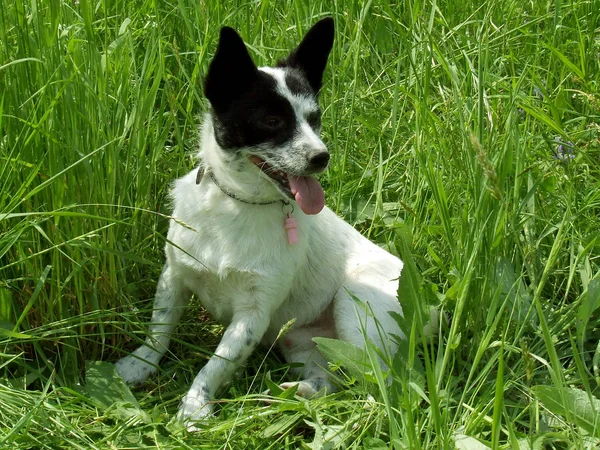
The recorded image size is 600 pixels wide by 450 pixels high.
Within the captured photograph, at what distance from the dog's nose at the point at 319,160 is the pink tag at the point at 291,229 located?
320 mm

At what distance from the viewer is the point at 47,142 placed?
2820mm

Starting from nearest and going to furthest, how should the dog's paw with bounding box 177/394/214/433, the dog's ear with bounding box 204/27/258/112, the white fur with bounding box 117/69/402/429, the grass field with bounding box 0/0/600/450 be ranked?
1. the grass field with bounding box 0/0/600/450
2. the dog's paw with bounding box 177/394/214/433
3. the dog's ear with bounding box 204/27/258/112
4. the white fur with bounding box 117/69/402/429

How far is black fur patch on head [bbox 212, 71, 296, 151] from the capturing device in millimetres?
3006

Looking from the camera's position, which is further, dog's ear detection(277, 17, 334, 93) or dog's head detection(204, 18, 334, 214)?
dog's ear detection(277, 17, 334, 93)

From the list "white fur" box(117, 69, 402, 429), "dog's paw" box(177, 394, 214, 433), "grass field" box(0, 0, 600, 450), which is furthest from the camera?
"white fur" box(117, 69, 402, 429)

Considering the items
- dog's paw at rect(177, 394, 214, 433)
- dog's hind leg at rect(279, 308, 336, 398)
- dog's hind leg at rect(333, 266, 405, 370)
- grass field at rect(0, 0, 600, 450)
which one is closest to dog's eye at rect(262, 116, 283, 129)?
grass field at rect(0, 0, 600, 450)

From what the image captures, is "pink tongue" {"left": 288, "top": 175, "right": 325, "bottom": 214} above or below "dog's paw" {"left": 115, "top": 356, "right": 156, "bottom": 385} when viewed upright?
above

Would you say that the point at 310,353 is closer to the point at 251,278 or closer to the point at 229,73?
the point at 251,278

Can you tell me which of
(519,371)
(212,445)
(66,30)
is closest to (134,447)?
(212,445)

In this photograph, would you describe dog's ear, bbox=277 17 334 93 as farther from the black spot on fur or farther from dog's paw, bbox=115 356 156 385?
dog's paw, bbox=115 356 156 385

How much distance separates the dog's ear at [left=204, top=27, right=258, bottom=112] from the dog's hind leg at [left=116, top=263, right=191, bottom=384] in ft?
2.43

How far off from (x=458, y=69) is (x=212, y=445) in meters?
2.01

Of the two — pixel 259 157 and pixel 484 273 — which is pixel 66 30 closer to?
pixel 259 157

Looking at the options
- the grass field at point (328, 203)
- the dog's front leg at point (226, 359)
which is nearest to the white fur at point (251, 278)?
the dog's front leg at point (226, 359)
